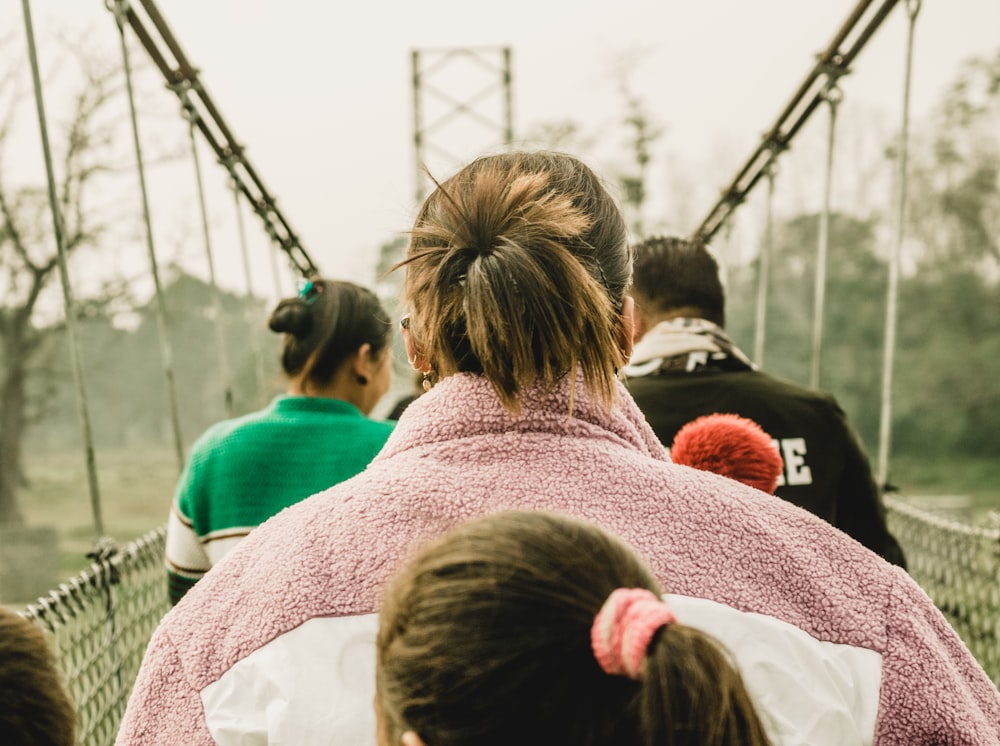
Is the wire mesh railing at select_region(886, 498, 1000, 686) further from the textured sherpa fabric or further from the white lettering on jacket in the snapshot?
the textured sherpa fabric

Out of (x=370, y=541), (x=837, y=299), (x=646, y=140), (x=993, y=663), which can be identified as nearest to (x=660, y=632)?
(x=370, y=541)

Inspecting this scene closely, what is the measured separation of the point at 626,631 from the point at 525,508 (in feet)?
0.58

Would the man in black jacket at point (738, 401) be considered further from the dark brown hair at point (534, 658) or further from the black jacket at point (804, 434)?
the dark brown hair at point (534, 658)

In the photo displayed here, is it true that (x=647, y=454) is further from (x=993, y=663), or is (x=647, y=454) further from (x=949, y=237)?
(x=949, y=237)

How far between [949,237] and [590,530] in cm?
2354

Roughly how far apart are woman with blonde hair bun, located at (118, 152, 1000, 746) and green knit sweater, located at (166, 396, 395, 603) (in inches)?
37.2

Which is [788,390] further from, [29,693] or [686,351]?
[29,693]

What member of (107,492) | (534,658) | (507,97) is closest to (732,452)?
(534,658)

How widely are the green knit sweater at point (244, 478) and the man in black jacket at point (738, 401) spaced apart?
23.6 inches

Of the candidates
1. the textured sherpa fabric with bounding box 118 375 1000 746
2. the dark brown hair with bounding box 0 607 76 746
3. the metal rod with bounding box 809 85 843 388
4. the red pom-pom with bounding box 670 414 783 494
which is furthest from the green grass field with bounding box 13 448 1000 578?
the textured sherpa fabric with bounding box 118 375 1000 746

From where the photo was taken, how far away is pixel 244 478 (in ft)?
5.96

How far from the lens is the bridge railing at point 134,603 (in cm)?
171

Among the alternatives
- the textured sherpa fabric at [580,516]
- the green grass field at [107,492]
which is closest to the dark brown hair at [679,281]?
the textured sherpa fabric at [580,516]

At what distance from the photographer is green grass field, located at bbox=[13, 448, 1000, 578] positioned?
1695 cm
